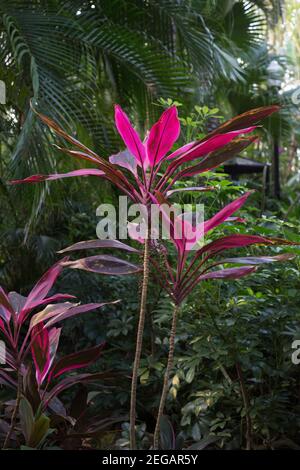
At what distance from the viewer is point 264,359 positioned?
6.65ft

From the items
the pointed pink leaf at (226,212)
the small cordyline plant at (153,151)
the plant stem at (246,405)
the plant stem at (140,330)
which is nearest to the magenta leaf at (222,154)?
the small cordyline plant at (153,151)

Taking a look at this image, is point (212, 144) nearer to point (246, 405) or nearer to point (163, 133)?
point (163, 133)

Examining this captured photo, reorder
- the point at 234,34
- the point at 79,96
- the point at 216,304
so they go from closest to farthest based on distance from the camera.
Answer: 1. the point at 216,304
2. the point at 79,96
3. the point at 234,34

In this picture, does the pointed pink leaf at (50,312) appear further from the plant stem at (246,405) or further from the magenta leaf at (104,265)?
the plant stem at (246,405)

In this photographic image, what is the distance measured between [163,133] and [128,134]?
90 mm

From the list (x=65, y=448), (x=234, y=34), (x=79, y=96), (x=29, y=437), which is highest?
(x=234, y=34)

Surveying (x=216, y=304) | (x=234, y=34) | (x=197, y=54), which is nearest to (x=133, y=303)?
(x=216, y=304)

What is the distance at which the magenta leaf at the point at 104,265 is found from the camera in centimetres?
143

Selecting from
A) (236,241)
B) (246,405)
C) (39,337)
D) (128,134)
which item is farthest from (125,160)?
(246,405)

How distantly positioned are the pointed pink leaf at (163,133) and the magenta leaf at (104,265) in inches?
11.2

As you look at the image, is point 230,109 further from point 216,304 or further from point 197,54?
point 216,304

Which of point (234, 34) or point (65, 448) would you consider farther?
point (234, 34)

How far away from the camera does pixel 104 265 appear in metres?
1.46
